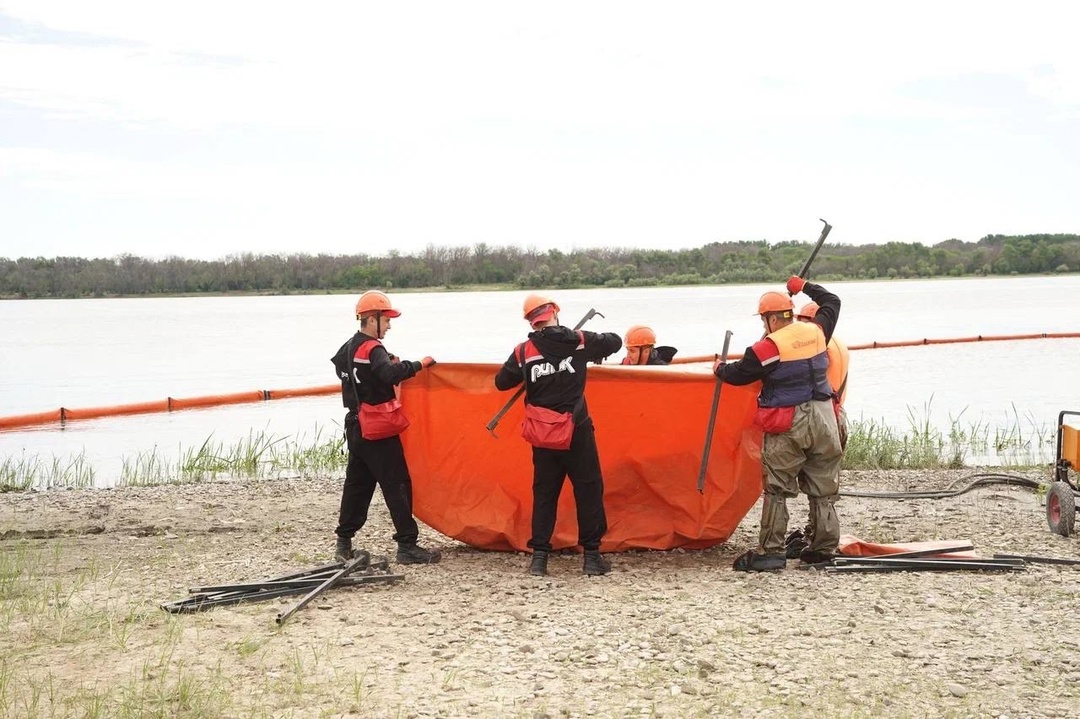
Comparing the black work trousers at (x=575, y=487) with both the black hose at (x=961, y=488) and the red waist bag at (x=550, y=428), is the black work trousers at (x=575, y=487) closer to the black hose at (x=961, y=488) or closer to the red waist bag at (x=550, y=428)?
the red waist bag at (x=550, y=428)

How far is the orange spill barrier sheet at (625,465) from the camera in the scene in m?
8.45

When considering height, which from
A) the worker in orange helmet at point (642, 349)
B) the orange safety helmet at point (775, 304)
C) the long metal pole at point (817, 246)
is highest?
the long metal pole at point (817, 246)

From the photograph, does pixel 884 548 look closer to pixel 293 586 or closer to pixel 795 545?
pixel 795 545

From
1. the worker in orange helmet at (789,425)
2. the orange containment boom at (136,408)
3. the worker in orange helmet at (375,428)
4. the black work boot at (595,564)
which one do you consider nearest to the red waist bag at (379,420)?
the worker in orange helmet at (375,428)

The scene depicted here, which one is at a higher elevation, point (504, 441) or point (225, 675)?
point (504, 441)

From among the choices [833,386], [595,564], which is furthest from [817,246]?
[595,564]

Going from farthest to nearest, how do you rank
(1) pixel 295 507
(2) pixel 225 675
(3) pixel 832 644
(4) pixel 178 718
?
(1) pixel 295 507 → (3) pixel 832 644 → (2) pixel 225 675 → (4) pixel 178 718

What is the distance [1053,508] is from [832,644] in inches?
150

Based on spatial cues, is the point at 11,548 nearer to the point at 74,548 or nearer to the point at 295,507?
the point at 74,548

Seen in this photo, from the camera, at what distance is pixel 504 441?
28.4 feet

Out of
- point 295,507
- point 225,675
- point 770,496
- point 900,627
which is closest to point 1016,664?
point 900,627

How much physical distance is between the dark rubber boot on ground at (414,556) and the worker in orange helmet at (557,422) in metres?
0.74

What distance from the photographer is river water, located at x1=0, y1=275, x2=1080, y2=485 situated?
1911cm

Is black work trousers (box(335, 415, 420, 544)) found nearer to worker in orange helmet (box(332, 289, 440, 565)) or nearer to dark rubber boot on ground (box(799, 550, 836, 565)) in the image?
worker in orange helmet (box(332, 289, 440, 565))
